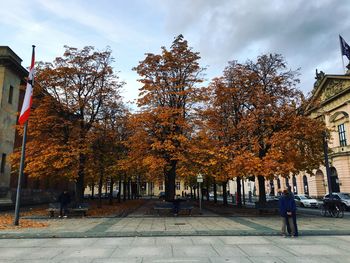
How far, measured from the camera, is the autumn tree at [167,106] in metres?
20.9

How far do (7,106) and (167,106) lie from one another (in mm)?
16876

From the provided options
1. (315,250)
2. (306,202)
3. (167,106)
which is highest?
(167,106)

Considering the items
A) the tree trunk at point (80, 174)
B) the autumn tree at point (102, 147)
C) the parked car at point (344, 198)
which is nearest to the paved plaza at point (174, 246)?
the tree trunk at point (80, 174)

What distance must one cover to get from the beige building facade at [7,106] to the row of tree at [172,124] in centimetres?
784

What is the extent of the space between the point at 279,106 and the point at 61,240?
17.1m

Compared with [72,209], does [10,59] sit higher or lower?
higher

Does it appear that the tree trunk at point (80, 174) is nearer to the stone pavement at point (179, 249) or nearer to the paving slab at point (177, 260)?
the stone pavement at point (179, 249)

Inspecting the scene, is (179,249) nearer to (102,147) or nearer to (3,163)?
(102,147)

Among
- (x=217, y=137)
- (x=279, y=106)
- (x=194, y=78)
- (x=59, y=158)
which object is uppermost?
(x=194, y=78)

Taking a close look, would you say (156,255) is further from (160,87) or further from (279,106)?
(279,106)

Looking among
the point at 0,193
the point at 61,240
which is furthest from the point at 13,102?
the point at 61,240

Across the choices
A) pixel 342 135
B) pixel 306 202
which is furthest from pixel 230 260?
pixel 342 135

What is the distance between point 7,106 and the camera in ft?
97.3

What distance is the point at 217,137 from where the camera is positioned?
2472cm
